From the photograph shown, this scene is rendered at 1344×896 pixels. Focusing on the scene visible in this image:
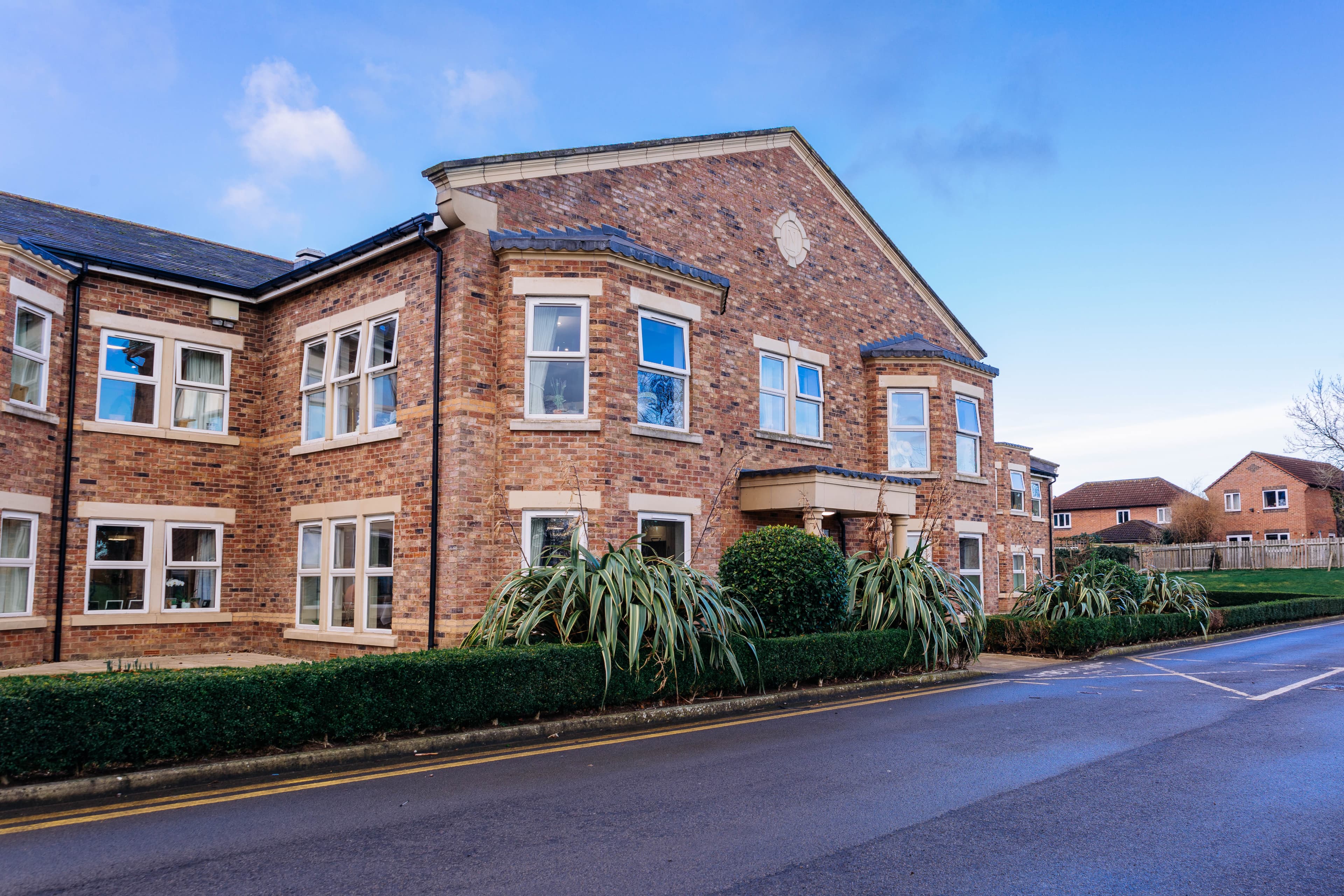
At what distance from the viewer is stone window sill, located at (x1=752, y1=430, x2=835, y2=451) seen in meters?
16.7

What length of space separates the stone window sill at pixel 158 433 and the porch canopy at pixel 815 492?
8.98m

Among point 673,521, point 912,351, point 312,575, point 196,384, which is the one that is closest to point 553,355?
point 673,521

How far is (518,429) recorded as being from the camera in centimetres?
1318

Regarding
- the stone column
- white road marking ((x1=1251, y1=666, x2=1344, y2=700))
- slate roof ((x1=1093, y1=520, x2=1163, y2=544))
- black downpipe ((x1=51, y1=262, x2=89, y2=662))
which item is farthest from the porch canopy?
slate roof ((x1=1093, y1=520, x2=1163, y2=544))

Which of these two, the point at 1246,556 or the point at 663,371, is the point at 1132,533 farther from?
the point at 663,371

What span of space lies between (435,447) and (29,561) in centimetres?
641

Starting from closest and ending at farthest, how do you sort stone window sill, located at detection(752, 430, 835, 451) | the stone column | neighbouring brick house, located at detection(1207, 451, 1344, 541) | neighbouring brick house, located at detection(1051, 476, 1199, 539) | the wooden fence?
1. the stone column
2. stone window sill, located at detection(752, 430, 835, 451)
3. the wooden fence
4. neighbouring brick house, located at detection(1207, 451, 1344, 541)
5. neighbouring brick house, located at detection(1051, 476, 1199, 539)

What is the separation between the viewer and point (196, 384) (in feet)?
52.5

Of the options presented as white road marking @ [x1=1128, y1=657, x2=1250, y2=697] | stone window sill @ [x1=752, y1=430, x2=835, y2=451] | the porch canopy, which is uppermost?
stone window sill @ [x1=752, y1=430, x2=835, y2=451]

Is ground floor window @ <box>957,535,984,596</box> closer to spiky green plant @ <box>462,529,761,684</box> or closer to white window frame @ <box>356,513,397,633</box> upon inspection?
spiky green plant @ <box>462,529,761,684</box>

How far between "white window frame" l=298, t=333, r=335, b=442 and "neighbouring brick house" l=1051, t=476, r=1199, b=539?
193ft

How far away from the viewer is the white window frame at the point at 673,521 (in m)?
13.7

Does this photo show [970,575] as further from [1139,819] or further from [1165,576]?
[1139,819]

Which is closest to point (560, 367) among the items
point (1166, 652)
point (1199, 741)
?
point (1199, 741)
